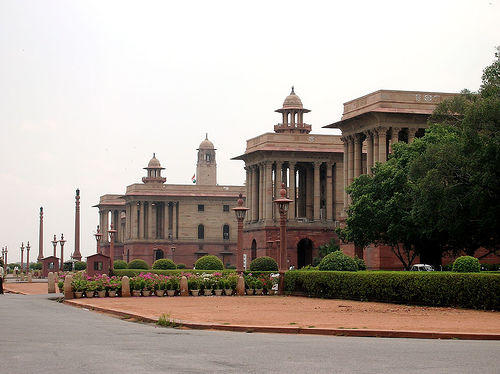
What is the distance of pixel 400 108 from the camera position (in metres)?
70.9

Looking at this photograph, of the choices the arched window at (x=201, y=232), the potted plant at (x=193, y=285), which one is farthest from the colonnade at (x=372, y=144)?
the arched window at (x=201, y=232)

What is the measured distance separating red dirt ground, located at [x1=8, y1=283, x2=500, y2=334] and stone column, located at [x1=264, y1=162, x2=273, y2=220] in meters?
58.8

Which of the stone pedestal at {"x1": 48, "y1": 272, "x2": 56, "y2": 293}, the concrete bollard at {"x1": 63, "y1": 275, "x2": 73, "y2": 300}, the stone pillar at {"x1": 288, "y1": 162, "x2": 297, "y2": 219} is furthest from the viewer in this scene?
the stone pillar at {"x1": 288, "y1": 162, "x2": 297, "y2": 219}

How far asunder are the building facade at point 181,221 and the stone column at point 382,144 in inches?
2540

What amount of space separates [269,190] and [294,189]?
3.06 meters

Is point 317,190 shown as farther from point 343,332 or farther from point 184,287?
point 343,332

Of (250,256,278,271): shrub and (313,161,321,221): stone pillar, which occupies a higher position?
(313,161,321,221): stone pillar

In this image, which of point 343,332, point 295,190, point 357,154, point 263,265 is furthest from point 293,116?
point 343,332

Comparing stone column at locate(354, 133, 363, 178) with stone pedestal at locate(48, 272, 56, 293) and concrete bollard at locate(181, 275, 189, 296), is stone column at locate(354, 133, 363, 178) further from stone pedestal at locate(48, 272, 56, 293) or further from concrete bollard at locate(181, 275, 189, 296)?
concrete bollard at locate(181, 275, 189, 296)

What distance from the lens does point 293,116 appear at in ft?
338

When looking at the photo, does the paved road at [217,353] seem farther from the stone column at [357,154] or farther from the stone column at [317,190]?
the stone column at [317,190]

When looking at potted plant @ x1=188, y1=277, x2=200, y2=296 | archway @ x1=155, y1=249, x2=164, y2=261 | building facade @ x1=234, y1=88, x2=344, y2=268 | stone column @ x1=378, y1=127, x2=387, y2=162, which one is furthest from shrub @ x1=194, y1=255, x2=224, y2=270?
archway @ x1=155, y1=249, x2=164, y2=261

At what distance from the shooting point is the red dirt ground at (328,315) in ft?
76.7

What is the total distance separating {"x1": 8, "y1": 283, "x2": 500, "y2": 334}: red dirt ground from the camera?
76.7 feet
